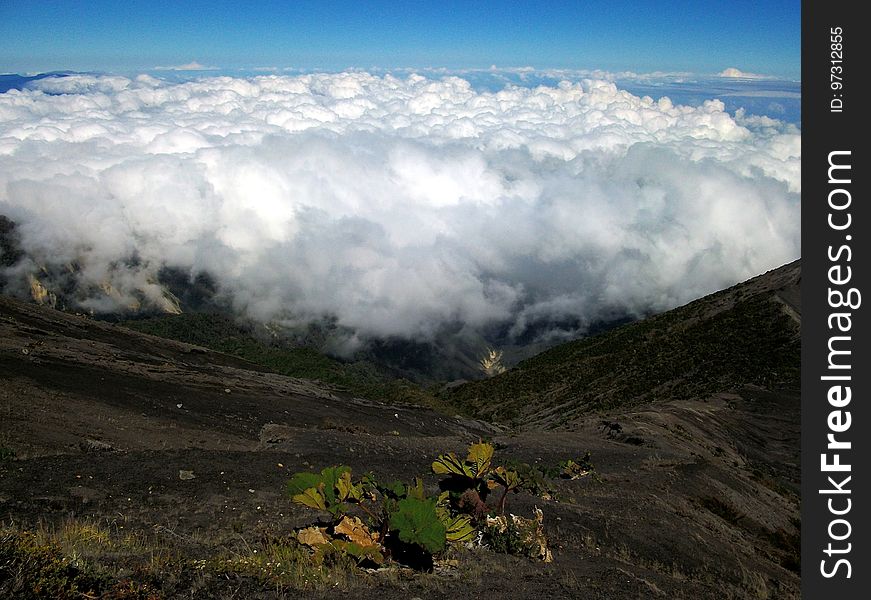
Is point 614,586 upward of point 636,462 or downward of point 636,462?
upward

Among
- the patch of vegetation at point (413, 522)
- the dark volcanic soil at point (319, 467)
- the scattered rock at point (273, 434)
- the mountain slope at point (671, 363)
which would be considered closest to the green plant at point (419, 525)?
the patch of vegetation at point (413, 522)

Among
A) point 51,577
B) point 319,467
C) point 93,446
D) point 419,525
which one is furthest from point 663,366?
point 51,577

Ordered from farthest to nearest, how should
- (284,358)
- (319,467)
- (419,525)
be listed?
(284,358) → (319,467) → (419,525)

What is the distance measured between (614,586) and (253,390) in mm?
26468

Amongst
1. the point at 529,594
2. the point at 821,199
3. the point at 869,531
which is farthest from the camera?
the point at 821,199

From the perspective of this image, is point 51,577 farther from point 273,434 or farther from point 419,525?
point 273,434

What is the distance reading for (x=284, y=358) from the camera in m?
110

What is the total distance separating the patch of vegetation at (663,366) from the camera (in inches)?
2149

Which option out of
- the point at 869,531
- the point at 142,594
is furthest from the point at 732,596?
the point at 142,594

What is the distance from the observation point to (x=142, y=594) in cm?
635

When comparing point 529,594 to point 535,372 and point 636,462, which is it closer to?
point 636,462

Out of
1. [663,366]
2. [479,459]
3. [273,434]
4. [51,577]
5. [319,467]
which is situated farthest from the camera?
[663,366]

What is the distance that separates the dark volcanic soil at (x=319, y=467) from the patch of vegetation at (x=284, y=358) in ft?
94.5

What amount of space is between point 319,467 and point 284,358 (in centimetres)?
9661
